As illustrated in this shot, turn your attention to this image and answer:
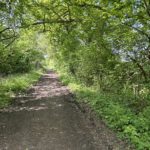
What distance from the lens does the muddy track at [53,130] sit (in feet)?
21.5

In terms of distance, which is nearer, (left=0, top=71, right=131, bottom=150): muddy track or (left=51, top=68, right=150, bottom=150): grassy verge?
(left=51, top=68, right=150, bottom=150): grassy verge

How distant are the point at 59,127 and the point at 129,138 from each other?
97.7 inches

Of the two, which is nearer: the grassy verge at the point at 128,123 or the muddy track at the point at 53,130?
the grassy verge at the point at 128,123

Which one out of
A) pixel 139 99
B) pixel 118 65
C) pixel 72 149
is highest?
pixel 118 65

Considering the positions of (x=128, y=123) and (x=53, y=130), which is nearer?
(x=128, y=123)

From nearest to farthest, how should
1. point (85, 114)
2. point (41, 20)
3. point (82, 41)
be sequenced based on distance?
point (85, 114)
point (41, 20)
point (82, 41)

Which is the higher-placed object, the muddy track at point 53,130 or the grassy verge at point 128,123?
the grassy verge at point 128,123

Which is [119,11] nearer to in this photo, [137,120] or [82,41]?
[137,120]

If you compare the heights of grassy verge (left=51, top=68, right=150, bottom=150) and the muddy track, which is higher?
grassy verge (left=51, top=68, right=150, bottom=150)

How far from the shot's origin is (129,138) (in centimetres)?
668

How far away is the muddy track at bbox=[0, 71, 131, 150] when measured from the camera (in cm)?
656

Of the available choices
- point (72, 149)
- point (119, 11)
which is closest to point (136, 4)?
point (119, 11)

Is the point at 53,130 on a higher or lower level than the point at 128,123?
lower

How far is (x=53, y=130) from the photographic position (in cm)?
791
